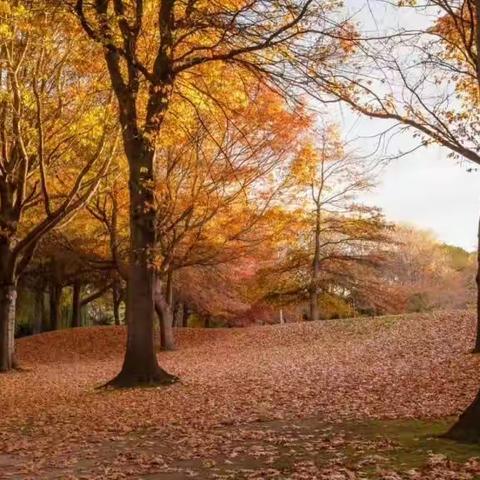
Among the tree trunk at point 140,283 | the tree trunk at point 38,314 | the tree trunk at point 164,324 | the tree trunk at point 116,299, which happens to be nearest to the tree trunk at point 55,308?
the tree trunk at point 38,314

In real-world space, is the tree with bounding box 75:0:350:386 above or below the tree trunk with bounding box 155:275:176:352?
above

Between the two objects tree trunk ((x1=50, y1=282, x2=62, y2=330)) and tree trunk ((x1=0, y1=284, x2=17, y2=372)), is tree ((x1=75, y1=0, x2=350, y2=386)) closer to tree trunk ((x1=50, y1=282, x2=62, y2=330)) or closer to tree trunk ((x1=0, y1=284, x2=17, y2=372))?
tree trunk ((x1=0, y1=284, x2=17, y2=372))

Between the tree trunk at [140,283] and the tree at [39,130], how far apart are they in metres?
4.06

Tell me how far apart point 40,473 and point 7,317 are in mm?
12014

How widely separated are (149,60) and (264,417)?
833 cm

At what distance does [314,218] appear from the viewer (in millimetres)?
28406

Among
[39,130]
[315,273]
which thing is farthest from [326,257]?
[39,130]

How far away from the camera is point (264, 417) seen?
8.64 m

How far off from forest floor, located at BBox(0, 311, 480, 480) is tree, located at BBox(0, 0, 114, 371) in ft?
11.1

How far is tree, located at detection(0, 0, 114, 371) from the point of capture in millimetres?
15914

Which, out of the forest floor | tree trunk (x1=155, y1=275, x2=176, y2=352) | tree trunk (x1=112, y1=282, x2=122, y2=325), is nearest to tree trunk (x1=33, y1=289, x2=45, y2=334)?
tree trunk (x1=112, y1=282, x2=122, y2=325)

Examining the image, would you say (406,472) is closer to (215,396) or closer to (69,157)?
(215,396)

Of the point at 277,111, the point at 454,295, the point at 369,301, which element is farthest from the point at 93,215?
the point at 454,295

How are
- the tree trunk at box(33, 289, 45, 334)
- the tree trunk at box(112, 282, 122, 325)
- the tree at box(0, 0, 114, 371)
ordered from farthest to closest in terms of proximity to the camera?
the tree trunk at box(112, 282, 122, 325) < the tree trunk at box(33, 289, 45, 334) < the tree at box(0, 0, 114, 371)
